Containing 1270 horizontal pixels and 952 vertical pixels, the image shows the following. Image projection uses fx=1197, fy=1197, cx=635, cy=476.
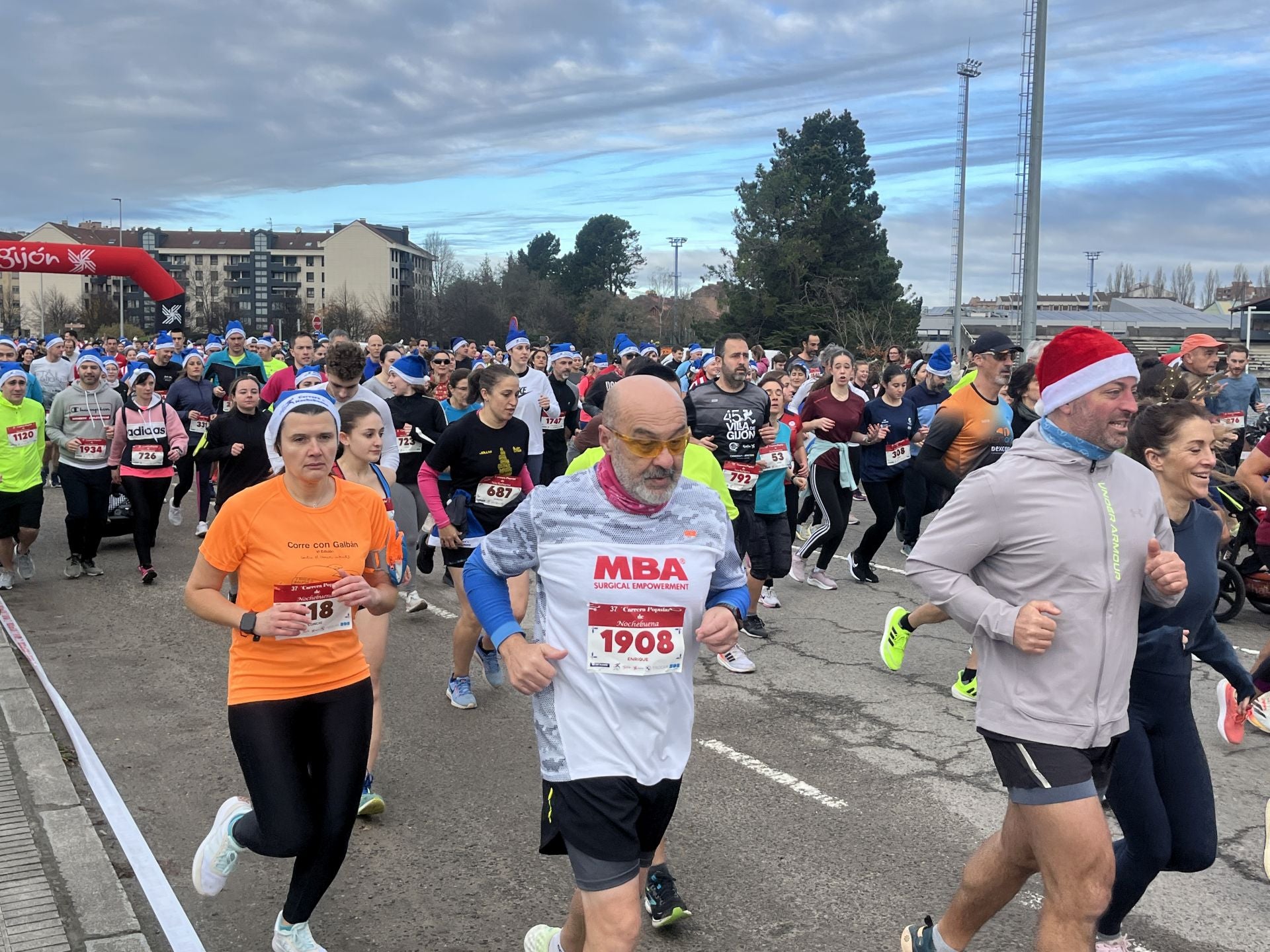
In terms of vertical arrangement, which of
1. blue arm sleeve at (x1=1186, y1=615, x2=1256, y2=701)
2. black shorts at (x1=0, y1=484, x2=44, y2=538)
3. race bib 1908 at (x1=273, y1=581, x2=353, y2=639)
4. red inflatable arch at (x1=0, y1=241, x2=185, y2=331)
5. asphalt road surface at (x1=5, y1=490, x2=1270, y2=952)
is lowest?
asphalt road surface at (x1=5, y1=490, x2=1270, y2=952)

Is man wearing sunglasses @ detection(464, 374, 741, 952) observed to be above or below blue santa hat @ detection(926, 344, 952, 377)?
below

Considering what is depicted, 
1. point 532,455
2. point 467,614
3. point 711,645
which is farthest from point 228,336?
point 711,645

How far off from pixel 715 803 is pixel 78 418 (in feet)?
25.7

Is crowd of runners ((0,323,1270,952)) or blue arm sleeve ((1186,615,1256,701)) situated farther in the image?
blue arm sleeve ((1186,615,1256,701))

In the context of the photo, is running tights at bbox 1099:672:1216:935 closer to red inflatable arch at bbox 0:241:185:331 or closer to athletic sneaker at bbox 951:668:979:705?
athletic sneaker at bbox 951:668:979:705

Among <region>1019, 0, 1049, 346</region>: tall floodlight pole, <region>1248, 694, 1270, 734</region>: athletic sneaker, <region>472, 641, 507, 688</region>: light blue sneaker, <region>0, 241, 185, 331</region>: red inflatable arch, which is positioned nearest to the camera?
<region>1248, 694, 1270, 734</region>: athletic sneaker

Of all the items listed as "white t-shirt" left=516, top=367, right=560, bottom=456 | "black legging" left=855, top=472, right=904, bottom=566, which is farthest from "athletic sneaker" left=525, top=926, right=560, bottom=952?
"black legging" left=855, top=472, right=904, bottom=566

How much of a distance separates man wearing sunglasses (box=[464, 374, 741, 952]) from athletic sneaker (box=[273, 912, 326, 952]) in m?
1.22

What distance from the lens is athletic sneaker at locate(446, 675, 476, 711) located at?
6824 millimetres

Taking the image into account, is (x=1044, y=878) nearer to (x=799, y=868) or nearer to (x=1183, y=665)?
(x=1183, y=665)

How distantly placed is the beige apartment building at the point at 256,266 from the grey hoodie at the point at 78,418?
107739 mm

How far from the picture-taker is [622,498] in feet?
10.3

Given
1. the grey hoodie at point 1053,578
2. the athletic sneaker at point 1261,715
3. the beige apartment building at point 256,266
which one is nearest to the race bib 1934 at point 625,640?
the grey hoodie at point 1053,578

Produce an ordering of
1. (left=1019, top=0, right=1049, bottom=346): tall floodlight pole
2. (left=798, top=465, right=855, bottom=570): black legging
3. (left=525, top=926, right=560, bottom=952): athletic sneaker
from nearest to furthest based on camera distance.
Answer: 1. (left=525, top=926, right=560, bottom=952): athletic sneaker
2. (left=798, top=465, right=855, bottom=570): black legging
3. (left=1019, top=0, right=1049, bottom=346): tall floodlight pole
